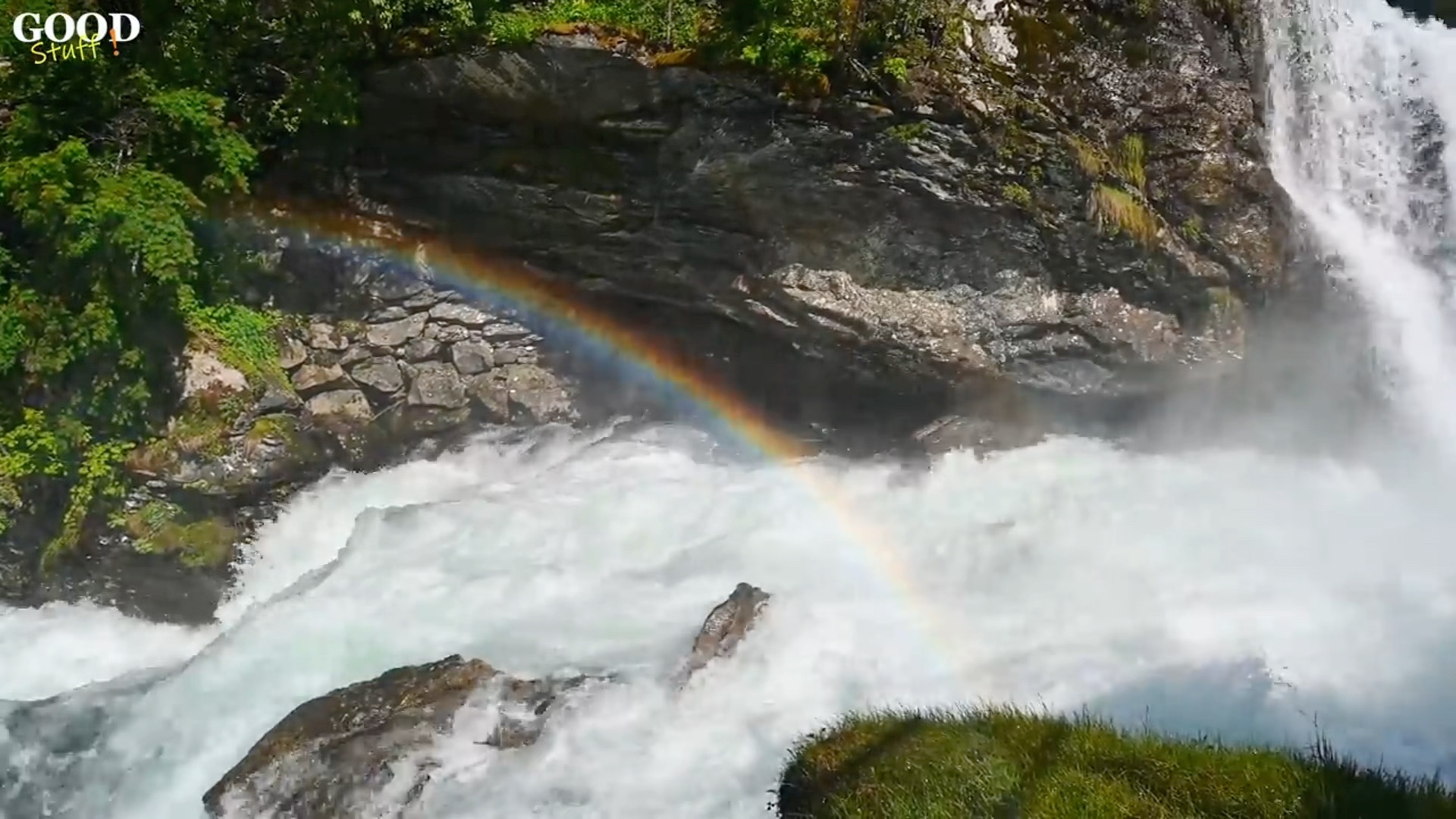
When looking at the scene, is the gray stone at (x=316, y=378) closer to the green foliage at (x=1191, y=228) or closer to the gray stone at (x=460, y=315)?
the gray stone at (x=460, y=315)

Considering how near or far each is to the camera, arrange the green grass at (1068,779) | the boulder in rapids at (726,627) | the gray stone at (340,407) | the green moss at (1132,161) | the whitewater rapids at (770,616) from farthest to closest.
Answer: the gray stone at (340,407), the green moss at (1132,161), the boulder in rapids at (726,627), the whitewater rapids at (770,616), the green grass at (1068,779)

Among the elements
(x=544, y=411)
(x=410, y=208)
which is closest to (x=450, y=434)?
(x=544, y=411)

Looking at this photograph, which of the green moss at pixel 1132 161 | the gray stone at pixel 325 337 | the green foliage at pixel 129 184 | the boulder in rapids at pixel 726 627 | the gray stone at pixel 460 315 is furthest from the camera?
the gray stone at pixel 460 315

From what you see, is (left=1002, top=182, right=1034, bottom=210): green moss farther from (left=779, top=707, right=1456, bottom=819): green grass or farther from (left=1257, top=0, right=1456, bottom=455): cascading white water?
(left=779, top=707, right=1456, bottom=819): green grass

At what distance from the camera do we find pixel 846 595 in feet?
25.9

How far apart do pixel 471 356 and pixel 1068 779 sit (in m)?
8.02

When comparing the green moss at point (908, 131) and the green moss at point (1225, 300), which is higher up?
the green moss at point (908, 131)

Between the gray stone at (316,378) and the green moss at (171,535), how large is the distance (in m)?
1.59

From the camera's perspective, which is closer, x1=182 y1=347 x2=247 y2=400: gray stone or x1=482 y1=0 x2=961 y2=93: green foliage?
x1=482 y1=0 x2=961 y2=93: green foliage

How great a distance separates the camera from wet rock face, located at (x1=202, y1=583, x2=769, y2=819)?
649 centimetres

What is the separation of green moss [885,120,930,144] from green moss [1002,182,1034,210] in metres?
0.87

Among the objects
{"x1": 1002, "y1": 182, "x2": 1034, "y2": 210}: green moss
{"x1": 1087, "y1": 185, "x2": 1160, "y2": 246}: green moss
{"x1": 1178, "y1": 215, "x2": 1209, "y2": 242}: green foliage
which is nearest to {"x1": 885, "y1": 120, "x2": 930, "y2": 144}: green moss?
{"x1": 1002, "y1": 182, "x2": 1034, "y2": 210}: green moss

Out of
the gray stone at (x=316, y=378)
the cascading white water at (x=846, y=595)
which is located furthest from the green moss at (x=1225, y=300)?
the gray stone at (x=316, y=378)

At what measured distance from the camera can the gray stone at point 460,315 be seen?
1087cm
